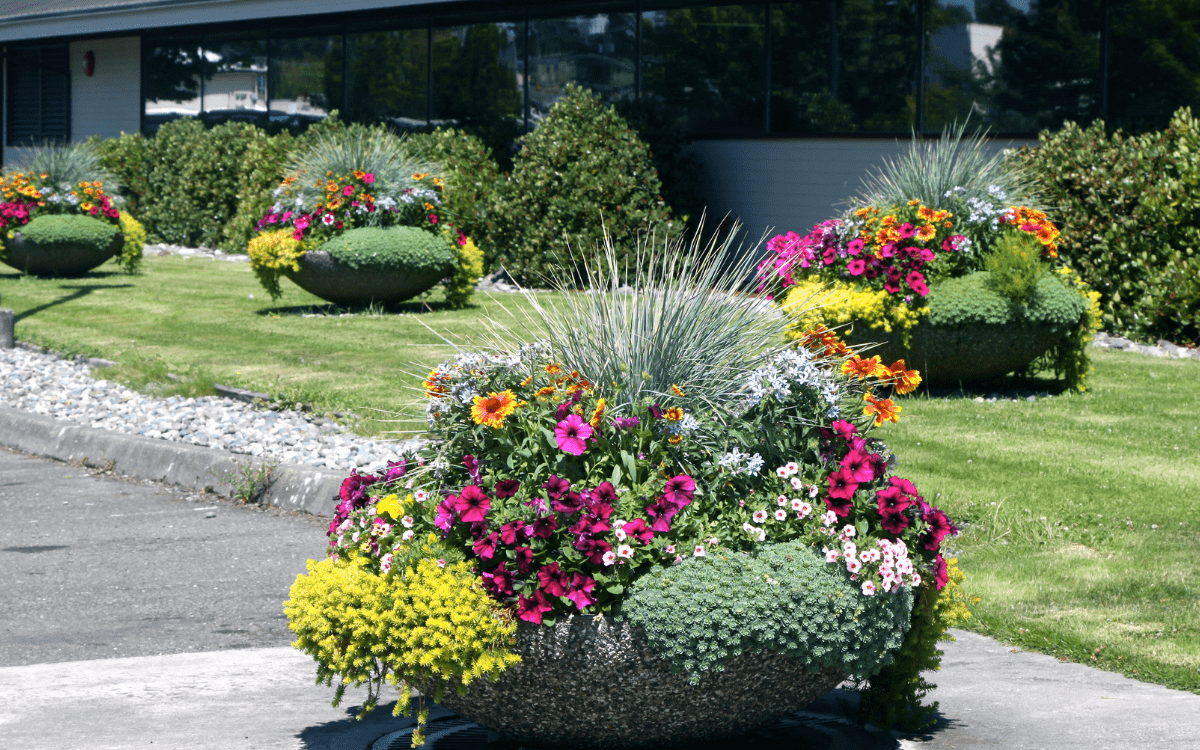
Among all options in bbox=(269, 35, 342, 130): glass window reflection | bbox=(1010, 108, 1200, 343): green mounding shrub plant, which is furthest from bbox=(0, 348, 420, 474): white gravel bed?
bbox=(269, 35, 342, 130): glass window reflection

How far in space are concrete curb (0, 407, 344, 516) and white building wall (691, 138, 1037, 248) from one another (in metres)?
8.48

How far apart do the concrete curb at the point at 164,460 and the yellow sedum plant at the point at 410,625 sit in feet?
10.4

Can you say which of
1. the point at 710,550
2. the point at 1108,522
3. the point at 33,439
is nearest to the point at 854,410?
the point at 710,550

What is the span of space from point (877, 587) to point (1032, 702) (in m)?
0.95

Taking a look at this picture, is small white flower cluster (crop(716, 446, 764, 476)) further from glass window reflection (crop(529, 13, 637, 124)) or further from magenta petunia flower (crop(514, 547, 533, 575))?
glass window reflection (crop(529, 13, 637, 124))

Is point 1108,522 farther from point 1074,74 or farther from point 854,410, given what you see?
point 1074,74

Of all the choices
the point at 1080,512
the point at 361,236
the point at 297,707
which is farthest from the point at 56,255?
the point at 297,707

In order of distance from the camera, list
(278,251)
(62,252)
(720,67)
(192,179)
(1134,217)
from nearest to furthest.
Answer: (1134,217), (278,251), (720,67), (62,252), (192,179)

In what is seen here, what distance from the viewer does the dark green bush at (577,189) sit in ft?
48.6

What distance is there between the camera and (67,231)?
16734 millimetres

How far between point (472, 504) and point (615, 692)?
1.89ft

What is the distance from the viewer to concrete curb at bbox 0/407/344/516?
6762mm

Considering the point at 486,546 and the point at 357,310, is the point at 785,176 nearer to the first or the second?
the point at 357,310

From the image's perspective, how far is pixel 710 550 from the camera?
331 cm
